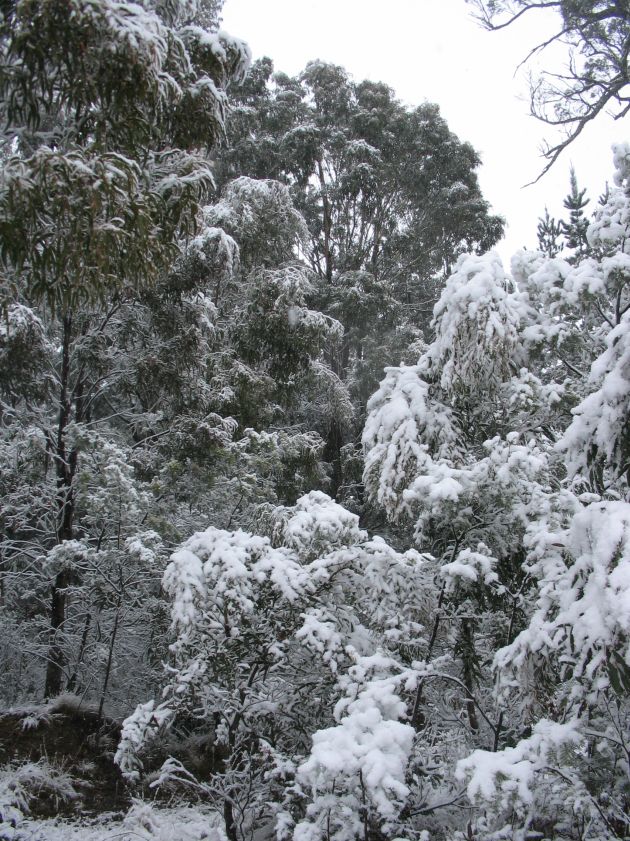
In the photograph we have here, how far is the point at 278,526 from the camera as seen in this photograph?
15.4ft

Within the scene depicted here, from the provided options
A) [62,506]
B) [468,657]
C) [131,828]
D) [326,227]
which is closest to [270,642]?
[468,657]

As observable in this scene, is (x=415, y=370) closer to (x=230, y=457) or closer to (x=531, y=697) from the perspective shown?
(x=531, y=697)

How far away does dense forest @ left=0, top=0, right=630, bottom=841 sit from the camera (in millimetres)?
2596

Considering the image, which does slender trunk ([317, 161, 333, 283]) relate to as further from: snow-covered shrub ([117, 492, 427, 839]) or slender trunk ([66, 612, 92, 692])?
snow-covered shrub ([117, 492, 427, 839])

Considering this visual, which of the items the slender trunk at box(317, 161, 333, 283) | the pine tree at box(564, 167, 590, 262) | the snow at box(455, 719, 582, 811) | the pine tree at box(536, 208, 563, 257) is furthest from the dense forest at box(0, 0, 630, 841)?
the slender trunk at box(317, 161, 333, 283)

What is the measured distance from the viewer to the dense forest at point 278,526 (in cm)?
260

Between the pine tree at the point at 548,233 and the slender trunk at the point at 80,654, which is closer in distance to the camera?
the slender trunk at the point at 80,654

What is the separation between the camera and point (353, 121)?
49.4 feet

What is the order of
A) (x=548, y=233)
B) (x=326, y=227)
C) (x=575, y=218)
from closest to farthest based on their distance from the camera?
(x=575, y=218)
(x=548, y=233)
(x=326, y=227)

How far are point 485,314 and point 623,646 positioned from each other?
2212 mm

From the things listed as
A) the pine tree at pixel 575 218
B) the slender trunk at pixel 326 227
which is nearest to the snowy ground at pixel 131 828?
the pine tree at pixel 575 218

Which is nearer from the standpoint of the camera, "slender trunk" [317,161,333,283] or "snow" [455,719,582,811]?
"snow" [455,719,582,811]

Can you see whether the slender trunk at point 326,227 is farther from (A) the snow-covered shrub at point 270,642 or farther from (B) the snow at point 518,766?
(B) the snow at point 518,766

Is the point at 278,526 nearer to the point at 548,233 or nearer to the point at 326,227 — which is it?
the point at 548,233
